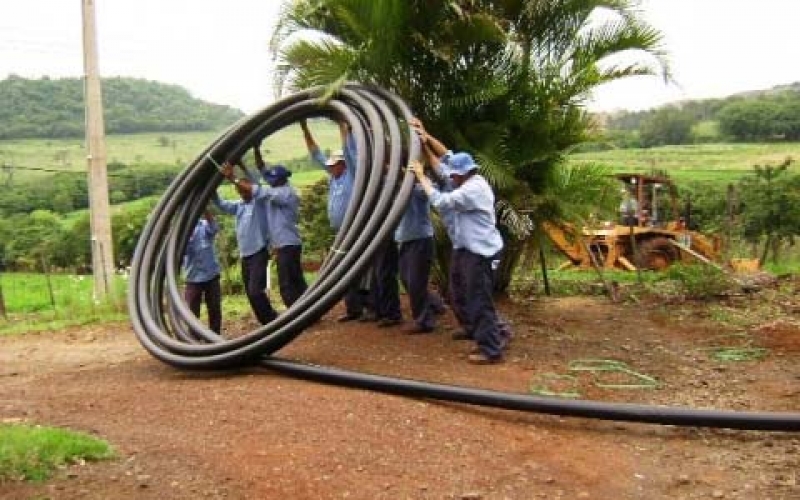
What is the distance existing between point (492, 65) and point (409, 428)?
460 centimetres

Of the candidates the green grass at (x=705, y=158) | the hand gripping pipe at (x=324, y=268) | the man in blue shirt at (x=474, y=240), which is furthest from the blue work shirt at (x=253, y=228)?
the green grass at (x=705, y=158)

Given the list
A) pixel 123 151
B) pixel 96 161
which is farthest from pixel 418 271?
pixel 123 151

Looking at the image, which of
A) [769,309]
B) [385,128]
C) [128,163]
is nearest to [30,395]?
[385,128]

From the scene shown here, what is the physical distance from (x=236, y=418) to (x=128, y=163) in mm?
46599

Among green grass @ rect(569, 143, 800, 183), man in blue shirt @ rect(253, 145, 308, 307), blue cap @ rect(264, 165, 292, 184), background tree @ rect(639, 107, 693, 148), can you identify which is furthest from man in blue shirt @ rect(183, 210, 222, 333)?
background tree @ rect(639, 107, 693, 148)

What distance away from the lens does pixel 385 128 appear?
23.9ft

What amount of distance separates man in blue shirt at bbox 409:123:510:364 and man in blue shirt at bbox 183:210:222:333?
2591 millimetres

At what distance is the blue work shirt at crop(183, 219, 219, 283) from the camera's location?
8.52 metres

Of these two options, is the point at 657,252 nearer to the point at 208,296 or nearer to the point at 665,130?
the point at 208,296

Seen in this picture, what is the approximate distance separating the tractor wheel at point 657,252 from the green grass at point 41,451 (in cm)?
1301

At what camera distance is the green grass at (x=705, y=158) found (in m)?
37.0

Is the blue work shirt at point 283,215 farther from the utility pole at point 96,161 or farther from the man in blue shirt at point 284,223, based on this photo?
the utility pole at point 96,161

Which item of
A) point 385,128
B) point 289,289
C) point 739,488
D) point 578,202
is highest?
point 385,128

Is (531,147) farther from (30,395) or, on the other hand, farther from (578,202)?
(30,395)
